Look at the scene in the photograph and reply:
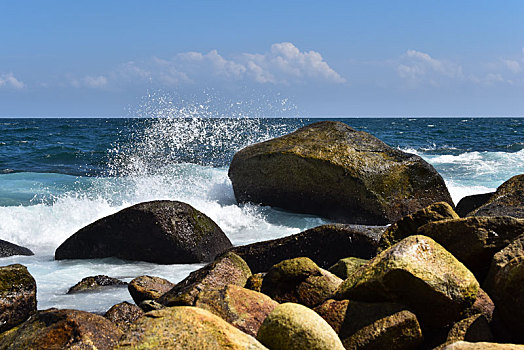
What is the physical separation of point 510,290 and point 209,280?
1.98 m

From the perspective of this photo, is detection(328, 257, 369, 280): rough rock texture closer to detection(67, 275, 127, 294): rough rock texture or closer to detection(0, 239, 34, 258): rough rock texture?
detection(67, 275, 127, 294): rough rock texture

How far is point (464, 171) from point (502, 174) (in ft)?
3.61

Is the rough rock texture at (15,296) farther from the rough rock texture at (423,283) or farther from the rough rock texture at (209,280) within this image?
the rough rock texture at (423,283)

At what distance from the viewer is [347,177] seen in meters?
8.05

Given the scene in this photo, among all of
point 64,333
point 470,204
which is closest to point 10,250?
point 64,333

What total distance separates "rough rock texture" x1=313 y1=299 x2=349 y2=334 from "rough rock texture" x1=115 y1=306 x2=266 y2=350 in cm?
83

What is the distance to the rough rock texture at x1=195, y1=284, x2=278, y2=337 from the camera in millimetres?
3092

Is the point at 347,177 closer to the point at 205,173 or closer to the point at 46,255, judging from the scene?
the point at 46,255

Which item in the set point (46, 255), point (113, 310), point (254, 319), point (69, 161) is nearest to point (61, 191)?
point (46, 255)

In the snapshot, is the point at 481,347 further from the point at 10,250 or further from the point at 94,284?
the point at 10,250

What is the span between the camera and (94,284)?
17.5 ft

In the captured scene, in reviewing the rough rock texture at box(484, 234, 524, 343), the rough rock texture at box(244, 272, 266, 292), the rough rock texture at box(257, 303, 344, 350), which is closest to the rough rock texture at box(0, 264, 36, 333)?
the rough rock texture at box(244, 272, 266, 292)

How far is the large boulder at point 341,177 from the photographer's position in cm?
798

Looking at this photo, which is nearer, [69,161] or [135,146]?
[69,161]
